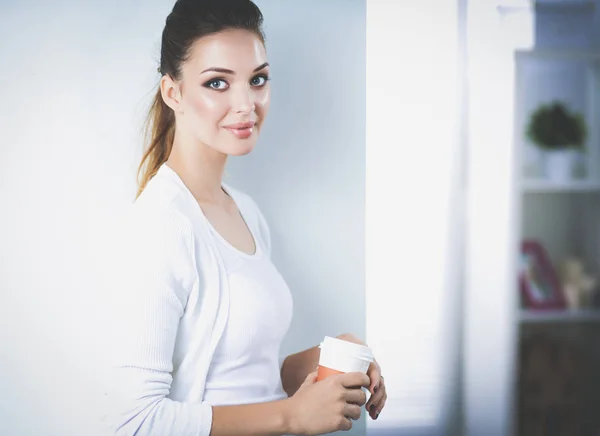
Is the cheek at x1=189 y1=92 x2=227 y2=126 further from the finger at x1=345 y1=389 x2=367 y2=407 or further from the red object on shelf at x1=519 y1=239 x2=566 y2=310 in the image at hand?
the red object on shelf at x1=519 y1=239 x2=566 y2=310

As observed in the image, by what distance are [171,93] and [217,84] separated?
0.07 meters

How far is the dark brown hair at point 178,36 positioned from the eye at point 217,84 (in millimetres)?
49

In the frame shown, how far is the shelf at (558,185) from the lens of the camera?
1.56m

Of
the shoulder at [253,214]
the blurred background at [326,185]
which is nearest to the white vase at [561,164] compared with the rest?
the blurred background at [326,185]

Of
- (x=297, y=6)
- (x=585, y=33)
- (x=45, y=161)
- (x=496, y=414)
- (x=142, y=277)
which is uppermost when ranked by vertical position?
(x=585, y=33)

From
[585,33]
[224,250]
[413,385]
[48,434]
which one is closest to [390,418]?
[413,385]

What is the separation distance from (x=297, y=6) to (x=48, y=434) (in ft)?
2.62

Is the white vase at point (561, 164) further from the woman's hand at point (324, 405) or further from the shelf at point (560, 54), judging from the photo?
the woman's hand at point (324, 405)

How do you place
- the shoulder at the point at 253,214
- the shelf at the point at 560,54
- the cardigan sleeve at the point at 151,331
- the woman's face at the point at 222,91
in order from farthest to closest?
the shelf at the point at 560,54 < the shoulder at the point at 253,214 < the woman's face at the point at 222,91 < the cardigan sleeve at the point at 151,331

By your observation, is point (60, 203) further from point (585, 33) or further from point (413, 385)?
point (585, 33)

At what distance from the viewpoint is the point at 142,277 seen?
29.5 inches

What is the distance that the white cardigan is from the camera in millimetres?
729

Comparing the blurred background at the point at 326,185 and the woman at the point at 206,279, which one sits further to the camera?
the blurred background at the point at 326,185

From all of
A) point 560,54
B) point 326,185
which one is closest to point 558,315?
point 560,54
